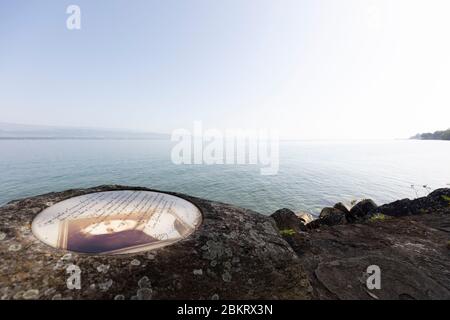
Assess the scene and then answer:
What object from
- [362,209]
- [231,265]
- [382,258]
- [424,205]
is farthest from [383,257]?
[362,209]

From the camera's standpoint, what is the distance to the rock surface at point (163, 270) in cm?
226

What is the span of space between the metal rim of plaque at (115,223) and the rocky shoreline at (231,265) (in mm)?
182

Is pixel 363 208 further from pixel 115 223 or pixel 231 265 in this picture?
pixel 115 223

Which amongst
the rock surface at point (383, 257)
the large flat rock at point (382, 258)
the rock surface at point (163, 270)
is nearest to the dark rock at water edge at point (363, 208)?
the rock surface at point (383, 257)

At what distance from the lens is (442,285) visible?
3076 mm

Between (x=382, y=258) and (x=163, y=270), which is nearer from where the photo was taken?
(x=163, y=270)

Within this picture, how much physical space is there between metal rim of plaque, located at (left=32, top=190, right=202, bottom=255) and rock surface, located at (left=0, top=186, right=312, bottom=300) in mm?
185

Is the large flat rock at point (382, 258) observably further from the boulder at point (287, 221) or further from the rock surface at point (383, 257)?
the boulder at point (287, 221)

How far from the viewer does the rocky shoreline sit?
7.66 feet

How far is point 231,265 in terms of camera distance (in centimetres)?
289

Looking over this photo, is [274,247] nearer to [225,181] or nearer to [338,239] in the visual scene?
[338,239]

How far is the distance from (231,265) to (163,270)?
0.93 m

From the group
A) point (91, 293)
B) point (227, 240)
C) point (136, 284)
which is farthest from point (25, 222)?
point (227, 240)
